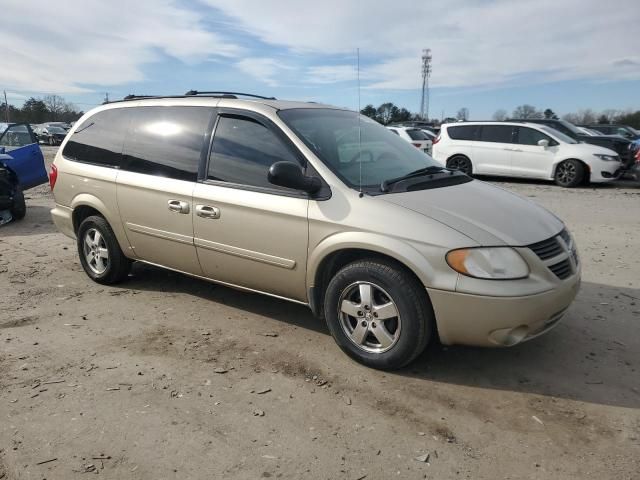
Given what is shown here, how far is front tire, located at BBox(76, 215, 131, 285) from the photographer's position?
509 centimetres

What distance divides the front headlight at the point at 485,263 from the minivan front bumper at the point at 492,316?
0.13m

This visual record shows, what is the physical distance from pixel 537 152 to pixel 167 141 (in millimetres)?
11369

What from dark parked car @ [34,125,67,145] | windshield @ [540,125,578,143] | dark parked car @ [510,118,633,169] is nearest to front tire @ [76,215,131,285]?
windshield @ [540,125,578,143]

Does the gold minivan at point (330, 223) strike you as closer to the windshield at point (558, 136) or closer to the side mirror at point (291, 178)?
the side mirror at point (291, 178)

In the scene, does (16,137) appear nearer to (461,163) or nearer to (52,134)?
(461,163)

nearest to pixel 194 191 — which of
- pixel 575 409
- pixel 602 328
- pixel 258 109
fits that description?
pixel 258 109

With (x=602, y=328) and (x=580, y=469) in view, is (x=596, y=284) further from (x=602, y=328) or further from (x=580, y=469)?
(x=580, y=469)

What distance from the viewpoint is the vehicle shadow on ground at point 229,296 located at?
449 cm

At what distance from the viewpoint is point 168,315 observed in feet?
15.0

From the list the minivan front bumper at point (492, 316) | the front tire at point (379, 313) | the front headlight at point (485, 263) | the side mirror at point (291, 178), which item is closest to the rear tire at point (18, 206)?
the side mirror at point (291, 178)

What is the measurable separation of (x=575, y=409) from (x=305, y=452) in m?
1.64

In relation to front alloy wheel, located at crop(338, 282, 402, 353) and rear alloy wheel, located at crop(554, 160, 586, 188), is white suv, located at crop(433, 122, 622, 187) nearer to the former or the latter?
rear alloy wheel, located at crop(554, 160, 586, 188)

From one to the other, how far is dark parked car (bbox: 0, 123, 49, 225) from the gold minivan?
4.29 metres

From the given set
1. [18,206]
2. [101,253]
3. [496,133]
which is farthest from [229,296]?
[496,133]
